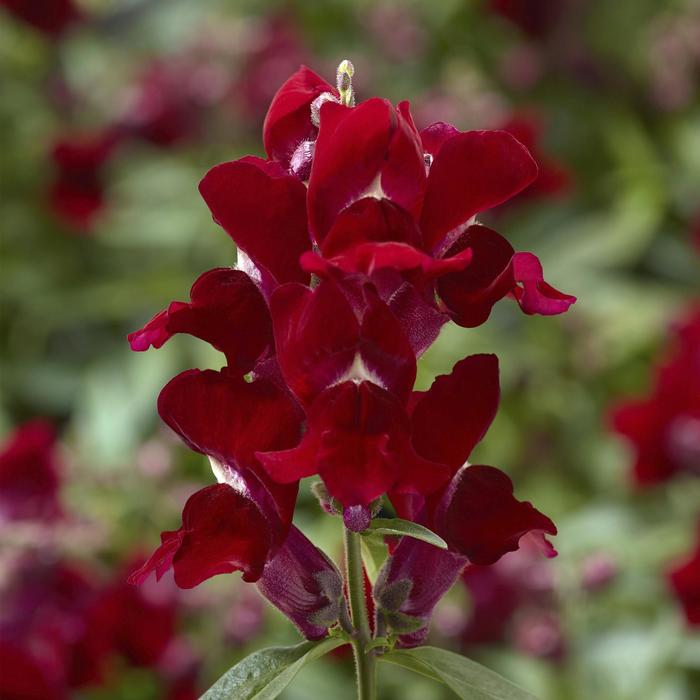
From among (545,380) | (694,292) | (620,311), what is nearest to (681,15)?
(694,292)

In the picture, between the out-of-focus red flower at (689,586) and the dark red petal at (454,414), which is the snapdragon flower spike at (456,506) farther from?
the out-of-focus red flower at (689,586)

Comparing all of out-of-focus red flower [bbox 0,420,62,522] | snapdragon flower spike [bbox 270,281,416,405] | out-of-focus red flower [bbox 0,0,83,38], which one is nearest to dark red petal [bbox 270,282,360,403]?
snapdragon flower spike [bbox 270,281,416,405]

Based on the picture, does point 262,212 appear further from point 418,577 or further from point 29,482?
point 29,482

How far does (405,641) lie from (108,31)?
1825 millimetres

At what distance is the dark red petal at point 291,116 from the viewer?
396mm

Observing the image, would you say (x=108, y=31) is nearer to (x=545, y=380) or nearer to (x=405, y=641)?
(x=545, y=380)

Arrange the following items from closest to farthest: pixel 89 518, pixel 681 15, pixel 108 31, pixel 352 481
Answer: pixel 352 481, pixel 89 518, pixel 681 15, pixel 108 31

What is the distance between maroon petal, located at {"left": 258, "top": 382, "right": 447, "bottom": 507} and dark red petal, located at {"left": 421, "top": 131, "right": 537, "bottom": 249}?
0.20 ft

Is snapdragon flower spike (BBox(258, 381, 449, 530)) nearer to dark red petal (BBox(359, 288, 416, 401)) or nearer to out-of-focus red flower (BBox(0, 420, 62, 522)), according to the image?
dark red petal (BBox(359, 288, 416, 401))

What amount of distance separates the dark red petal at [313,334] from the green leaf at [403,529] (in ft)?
0.15

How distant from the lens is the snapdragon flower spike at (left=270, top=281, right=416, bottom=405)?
352mm

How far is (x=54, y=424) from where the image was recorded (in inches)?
61.7

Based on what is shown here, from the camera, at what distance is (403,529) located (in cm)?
36

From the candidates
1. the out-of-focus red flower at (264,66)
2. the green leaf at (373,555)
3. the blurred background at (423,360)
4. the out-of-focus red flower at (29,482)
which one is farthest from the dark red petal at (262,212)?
the out-of-focus red flower at (264,66)
